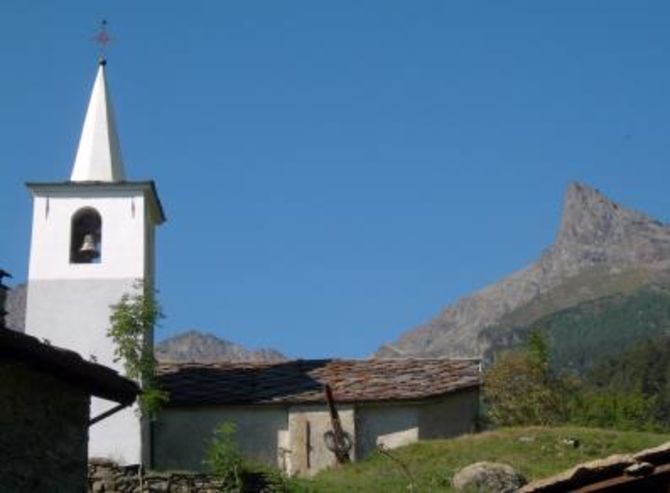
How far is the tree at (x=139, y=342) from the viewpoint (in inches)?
1074

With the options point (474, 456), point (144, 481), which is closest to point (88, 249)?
point (144, 481)

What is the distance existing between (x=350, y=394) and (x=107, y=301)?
20.3 ft

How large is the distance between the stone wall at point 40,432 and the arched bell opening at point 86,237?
16598 millimetres

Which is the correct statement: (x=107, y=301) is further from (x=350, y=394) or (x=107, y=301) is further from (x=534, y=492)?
(x=534, y=492)

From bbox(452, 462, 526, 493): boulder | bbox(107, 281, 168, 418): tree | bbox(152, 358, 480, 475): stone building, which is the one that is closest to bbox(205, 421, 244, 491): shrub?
bbox(107, 281, 168, 418): tree

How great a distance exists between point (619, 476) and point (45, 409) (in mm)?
5661

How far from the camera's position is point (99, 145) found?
101 feet

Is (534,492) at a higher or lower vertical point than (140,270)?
lower

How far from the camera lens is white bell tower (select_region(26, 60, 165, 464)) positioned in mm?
27641

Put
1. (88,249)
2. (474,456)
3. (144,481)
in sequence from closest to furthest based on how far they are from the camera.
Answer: (144,481), (474,456), (88,249)

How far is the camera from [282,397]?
30.0 meters

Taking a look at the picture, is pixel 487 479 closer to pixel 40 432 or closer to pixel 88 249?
pixel 88 249

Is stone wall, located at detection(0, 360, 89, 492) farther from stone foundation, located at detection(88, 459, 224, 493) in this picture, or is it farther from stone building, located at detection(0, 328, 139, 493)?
stone foundation, located at detection(88, 459, 224, 493)

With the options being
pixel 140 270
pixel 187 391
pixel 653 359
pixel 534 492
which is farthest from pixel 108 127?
pixel 653 359
